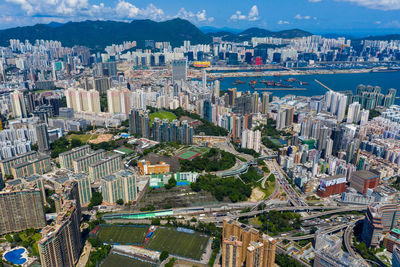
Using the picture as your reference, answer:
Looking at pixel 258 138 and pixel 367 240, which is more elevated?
pixel 258 138

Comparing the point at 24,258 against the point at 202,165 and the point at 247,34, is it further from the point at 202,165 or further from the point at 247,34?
the point at 247,34

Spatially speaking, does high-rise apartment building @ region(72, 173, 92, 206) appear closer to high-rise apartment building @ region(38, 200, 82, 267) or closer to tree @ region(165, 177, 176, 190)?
high-rise apartment building @ region(38, 200, 82, 267)

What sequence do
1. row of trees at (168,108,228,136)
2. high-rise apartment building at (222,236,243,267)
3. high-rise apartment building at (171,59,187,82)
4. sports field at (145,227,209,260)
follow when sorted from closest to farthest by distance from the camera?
high-rise apartment building at (222,236,243,267) < sports field at (145,227,209,260) < row of trees at (168,108,228,136) < high-rise apartment building at (171,59,187,82)

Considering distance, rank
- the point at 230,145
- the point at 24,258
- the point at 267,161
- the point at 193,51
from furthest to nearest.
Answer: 1. the point at 193,51
2. the point at 230,145
3. the point at 267,161
4. the point at 24,258

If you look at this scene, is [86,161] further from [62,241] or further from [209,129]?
[209,129]

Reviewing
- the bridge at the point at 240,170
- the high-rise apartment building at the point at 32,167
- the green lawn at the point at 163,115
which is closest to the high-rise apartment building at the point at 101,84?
the green lawn at the point at 163,115

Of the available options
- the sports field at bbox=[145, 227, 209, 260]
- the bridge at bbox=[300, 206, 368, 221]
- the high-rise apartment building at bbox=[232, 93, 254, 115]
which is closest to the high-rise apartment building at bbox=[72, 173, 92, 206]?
the sports field at bbox=[145, 227, 209, 260]

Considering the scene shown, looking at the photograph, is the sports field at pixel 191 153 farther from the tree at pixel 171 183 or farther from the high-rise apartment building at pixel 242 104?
the high-rise apartment building at pixel 242 104

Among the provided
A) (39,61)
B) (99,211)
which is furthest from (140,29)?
(99,211)
